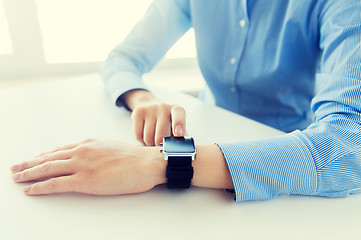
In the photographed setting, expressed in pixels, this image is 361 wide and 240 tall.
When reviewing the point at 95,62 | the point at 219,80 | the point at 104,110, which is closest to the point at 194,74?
the point at 95,62

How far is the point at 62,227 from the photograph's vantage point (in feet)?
1.62

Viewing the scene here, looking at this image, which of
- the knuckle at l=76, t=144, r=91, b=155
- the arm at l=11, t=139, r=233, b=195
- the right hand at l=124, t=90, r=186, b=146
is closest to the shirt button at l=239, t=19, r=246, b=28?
the right hand at l=124, t=90, r=186, b=146

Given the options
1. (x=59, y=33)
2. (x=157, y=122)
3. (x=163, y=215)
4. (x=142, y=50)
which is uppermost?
(x=59, y=33)

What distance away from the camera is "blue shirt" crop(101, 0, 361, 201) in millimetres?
582

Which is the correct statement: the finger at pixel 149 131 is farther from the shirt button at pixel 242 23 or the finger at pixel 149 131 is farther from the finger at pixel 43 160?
the shirt button at pixel 242 23

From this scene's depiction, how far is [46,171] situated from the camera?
584 mm

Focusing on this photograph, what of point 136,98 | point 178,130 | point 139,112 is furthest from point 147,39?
point 178,130

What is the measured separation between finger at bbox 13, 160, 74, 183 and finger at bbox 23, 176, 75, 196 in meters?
0.02

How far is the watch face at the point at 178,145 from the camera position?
0.58 metres

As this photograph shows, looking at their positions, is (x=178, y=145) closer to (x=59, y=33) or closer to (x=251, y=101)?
(x=251, y=101)

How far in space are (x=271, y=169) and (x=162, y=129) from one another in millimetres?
245

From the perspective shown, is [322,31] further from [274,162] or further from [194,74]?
[194,74]

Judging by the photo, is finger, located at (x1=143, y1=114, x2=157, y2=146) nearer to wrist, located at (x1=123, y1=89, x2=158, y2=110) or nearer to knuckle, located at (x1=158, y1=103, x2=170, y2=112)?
knuckle, located at (x1=158, y1=103, x2=170, y2=112)

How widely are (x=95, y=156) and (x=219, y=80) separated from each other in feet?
1.90
